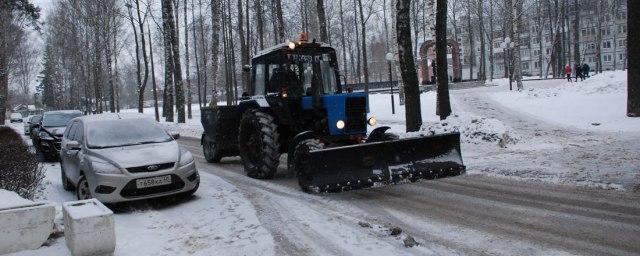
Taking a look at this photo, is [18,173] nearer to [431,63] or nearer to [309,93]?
[309,93]

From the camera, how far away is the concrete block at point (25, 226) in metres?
5.46

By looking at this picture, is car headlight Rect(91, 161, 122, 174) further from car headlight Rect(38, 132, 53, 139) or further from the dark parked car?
car headlight Rect(38, 132, 53, 139)

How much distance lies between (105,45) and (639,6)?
40.0 meters

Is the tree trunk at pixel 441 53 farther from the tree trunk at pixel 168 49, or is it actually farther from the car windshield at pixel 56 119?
the tree trunk at pixel 168 49

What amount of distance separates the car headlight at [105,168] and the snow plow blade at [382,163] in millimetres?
2817

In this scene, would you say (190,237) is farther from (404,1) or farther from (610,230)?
(404,1)

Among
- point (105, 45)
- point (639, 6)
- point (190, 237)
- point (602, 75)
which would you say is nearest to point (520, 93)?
point (602, 75)

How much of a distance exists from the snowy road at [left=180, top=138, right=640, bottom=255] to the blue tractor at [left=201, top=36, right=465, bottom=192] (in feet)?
1.19

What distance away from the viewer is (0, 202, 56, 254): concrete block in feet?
17.9

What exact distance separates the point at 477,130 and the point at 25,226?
10.4 meters

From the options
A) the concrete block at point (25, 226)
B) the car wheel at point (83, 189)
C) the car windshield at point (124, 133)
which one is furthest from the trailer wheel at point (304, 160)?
the concrete block at point (25, 226)

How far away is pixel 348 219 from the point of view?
6.66 metres

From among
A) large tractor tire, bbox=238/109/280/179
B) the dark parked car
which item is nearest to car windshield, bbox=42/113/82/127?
the dark parked car

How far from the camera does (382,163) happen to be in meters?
7.95
